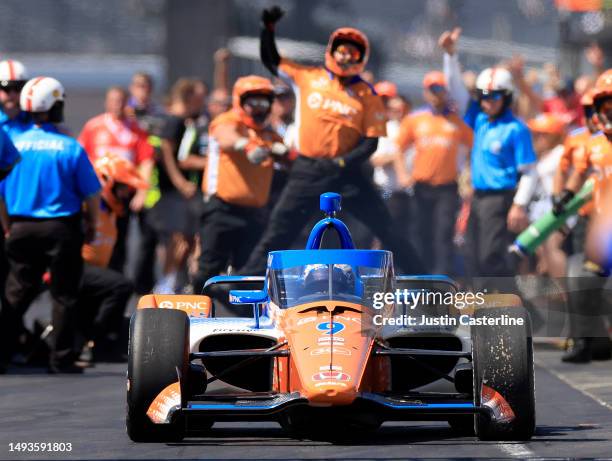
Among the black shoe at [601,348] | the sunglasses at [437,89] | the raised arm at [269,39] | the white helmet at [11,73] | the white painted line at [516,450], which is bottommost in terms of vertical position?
the white painted line at [516,450]

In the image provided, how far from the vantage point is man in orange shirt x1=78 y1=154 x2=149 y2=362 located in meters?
14.3

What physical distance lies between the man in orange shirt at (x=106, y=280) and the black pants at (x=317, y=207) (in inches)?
46.2

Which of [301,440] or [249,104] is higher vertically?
[249,104]

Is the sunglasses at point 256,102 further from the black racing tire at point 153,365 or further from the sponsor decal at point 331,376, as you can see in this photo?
the sponsor decal at point 331,376

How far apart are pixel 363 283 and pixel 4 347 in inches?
184

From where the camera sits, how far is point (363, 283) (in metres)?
9.80

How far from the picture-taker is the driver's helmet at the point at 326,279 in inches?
383

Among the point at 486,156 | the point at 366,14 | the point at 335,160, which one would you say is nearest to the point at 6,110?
the point at 335,160

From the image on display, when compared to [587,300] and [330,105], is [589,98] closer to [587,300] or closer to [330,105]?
[587,300]

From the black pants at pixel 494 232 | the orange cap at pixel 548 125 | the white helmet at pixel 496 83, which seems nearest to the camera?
the white helmet at pixel 496 83

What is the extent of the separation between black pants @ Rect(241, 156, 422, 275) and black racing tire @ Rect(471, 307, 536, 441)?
5.86 metres

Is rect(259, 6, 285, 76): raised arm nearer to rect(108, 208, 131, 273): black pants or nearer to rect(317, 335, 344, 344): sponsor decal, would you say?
rect(108, 208, 131, 273): black pants

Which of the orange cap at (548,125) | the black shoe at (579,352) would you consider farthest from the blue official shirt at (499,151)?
the orange cap at (548,125)

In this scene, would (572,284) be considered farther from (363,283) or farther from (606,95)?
(363,283)
